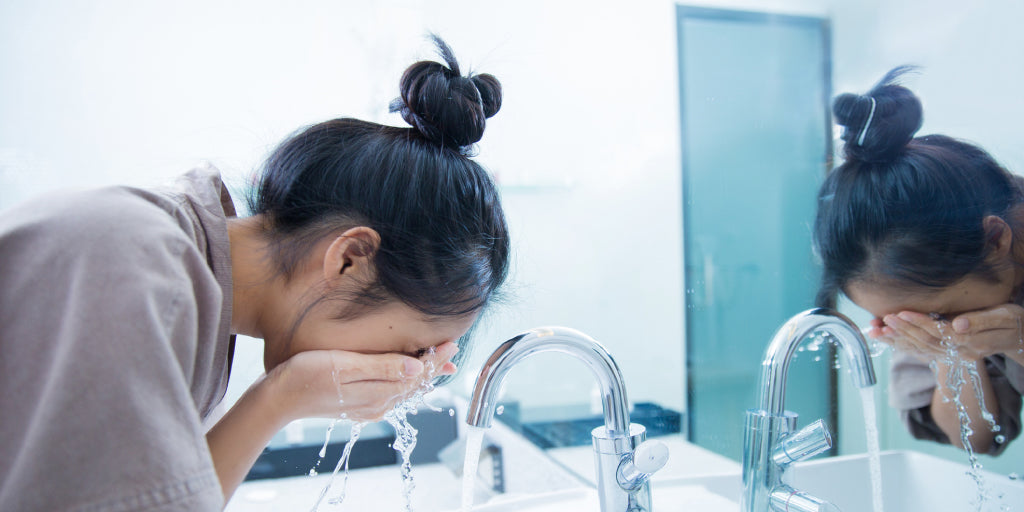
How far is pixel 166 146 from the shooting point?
1026 mm

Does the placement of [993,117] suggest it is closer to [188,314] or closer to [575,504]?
[575,504]

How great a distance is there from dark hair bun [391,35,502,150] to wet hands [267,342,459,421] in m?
0.24

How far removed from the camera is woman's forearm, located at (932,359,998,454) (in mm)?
769

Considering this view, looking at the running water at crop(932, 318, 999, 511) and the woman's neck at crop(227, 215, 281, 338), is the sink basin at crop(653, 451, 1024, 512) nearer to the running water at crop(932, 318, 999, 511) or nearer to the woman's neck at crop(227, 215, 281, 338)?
the running water at crop(932, 318, 999, 511)

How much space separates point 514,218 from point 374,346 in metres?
0.50

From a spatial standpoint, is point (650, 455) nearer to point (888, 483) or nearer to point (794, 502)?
point (794, 502)

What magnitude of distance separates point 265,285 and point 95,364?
0.76 ft

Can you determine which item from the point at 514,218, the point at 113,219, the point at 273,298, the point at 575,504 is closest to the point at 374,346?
the point at 273,298

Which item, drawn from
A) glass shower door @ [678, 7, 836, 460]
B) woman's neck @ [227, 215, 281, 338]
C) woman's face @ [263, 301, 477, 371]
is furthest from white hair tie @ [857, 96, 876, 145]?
woman's neck @ [227, 215, 281, 338]

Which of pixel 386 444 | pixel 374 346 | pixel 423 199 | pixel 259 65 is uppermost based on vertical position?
pixel 259 65

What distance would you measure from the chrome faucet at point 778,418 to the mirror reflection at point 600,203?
25 millimetres

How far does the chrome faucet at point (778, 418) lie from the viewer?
0.70 meters

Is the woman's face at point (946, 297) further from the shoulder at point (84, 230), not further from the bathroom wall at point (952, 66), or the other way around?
the shoulder at point (84, 230)

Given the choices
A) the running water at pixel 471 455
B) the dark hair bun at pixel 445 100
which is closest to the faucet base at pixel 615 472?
the running water at pixel 471 455
